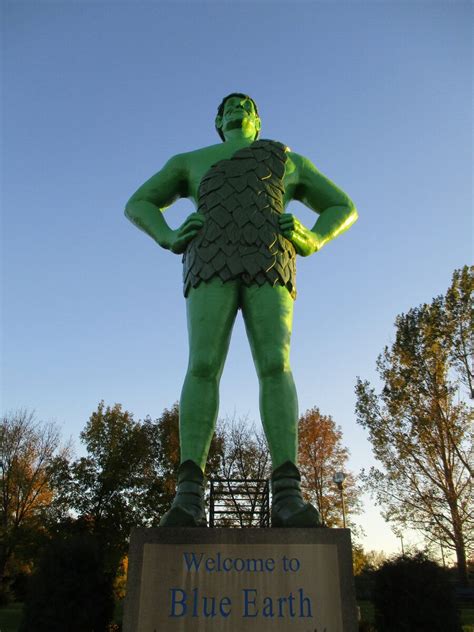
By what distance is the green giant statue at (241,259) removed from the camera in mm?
3354

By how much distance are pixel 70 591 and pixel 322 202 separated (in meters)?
4.28

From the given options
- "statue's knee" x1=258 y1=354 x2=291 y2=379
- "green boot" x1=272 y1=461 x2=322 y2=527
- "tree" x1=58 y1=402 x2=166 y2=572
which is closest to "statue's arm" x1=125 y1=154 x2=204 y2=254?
A: "statue's knee" x1=258 y1=354 x2=291 y2=379

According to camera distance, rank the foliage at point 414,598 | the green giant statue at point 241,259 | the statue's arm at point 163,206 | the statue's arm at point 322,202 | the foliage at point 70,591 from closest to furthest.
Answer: the green giant statue at point 241,259, the foliage at point 414,598, the statue's arm at point 163,206, the statue's arm at point 322,202, the foliage at point 70,591

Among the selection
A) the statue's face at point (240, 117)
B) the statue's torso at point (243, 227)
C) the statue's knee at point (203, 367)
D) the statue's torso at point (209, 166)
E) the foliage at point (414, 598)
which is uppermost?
the statue's face at point (240, 117)

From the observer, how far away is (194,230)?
13.2 ft

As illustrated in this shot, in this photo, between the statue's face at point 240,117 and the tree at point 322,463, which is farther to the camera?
the tree at point 322,463

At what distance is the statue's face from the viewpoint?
15.7ft

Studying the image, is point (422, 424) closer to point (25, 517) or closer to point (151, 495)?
point (151, 495)

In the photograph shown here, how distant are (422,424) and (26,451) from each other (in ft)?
58.9

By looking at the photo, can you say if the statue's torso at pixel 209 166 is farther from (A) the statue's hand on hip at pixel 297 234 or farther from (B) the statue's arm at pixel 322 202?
(A) the statue's hand on hip at pixel 297 234

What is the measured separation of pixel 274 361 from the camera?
3.54m

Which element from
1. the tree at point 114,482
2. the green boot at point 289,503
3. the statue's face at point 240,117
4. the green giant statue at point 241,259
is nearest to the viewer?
the green boot at point 289,503

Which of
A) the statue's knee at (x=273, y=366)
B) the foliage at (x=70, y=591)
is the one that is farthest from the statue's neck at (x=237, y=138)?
the foliage at (x=70, y=591)

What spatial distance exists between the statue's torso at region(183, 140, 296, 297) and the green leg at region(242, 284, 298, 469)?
0.13 m
